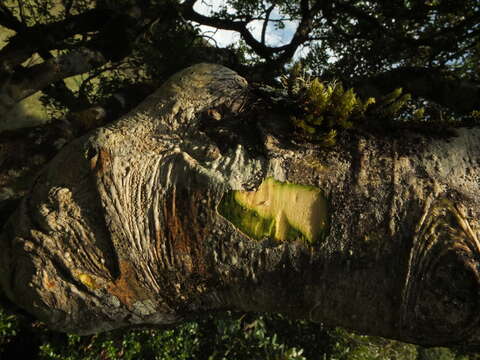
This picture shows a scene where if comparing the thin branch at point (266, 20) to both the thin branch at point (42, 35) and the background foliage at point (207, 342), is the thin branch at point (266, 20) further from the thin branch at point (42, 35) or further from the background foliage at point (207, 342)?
the background foliage at point (207, 342)

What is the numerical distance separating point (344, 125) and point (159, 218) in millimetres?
1098

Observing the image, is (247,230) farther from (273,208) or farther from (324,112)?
(324,112)

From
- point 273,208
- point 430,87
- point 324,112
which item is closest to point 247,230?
point 273,208

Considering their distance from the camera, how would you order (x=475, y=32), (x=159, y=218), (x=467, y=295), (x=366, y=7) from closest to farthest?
1. (x=467, y=295)
2. (x=159, y=218)
3. (x=475, y=32)
4. (x=366, y=7)

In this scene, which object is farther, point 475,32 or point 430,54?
point 430,54

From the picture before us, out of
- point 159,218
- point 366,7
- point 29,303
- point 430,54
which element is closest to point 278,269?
point 159,218

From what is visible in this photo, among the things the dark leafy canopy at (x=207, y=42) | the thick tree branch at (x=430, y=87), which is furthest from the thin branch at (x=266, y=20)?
the thick tree branch at (x=430, y=87)

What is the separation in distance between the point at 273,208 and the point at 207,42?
6215mm

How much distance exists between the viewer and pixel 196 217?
1938 millimetres

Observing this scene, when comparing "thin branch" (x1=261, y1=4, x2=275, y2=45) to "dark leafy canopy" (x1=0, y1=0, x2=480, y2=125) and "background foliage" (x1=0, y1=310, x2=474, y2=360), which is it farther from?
"background foliage" (x1=0, y1=310, x2=474, y2=360)

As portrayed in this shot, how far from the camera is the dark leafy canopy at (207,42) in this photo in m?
4.85

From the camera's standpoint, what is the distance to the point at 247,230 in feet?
6.22

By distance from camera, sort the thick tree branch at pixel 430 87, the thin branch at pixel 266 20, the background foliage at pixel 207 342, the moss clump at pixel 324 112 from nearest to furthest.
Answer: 1. the moss clump at pixel 324 112
2. the thick tree branch at pixel 430 87
3. the background foliage at pixel 207 342
4. the thin branch at pixel 266 20

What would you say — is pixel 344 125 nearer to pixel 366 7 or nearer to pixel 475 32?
pixel 475 32
